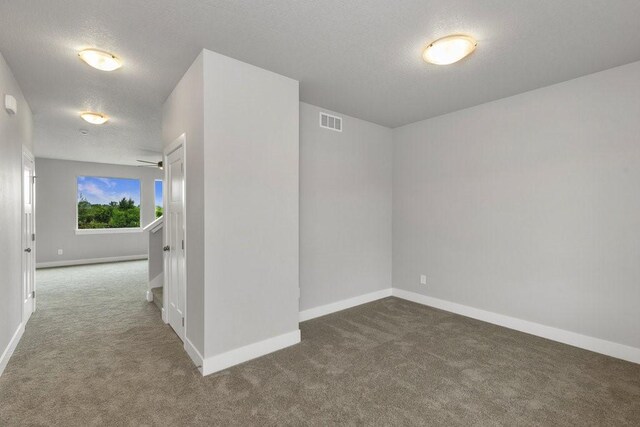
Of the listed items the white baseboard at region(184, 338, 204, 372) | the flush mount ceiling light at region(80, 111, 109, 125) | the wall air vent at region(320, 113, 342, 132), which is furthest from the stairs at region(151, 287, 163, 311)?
the wall air vent at region(320, 113, 342, 132)

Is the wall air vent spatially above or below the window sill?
above

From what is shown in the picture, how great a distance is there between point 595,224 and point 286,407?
334cm

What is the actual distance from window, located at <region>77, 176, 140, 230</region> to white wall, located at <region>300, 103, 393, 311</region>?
23.0ft

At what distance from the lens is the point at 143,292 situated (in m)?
5.12

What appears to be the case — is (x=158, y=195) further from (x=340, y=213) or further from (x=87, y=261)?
Answer: (x=340, y=213)

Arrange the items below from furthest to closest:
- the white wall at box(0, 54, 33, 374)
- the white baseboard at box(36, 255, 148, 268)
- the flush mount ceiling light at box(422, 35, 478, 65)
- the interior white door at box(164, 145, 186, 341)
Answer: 1. the white baseboard at box(36, 255, 148, 268)
2. the interior white door at box(164, 145, 186, 341)
3. the white wall at box(0, 54, 33, 374)
4. the flush mount ceiling light at box(422, 35, 478, 65)

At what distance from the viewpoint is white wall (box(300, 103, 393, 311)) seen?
3.88m

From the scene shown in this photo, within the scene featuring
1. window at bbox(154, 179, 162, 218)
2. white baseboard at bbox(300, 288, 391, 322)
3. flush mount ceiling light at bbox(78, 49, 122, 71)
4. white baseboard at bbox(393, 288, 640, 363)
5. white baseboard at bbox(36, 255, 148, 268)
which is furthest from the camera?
window at bbox(154, 179, 162, 218)

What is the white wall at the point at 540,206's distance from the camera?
282 cm

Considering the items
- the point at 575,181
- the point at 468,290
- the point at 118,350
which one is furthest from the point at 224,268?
the point at 575,181

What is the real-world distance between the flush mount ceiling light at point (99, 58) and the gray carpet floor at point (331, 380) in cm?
266

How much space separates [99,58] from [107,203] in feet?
23.2

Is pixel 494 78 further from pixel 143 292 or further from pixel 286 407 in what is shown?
pixel 143 292

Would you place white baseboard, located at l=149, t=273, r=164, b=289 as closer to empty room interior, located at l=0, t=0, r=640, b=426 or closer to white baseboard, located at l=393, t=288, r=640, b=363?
empty room interior, located at l=0, t=0, r=640, b=426
